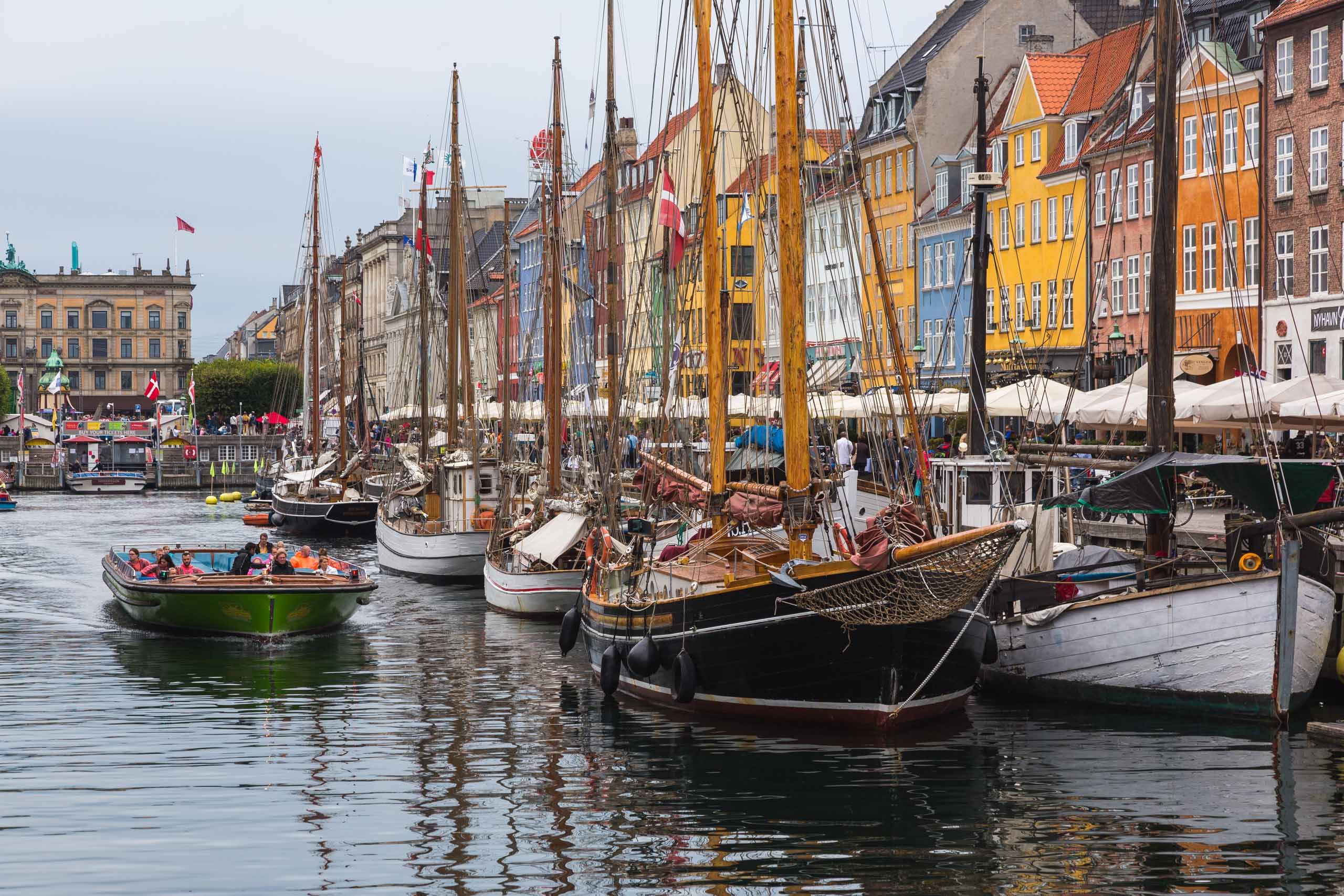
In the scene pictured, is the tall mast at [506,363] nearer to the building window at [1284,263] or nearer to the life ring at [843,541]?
the life ring at [843,541]

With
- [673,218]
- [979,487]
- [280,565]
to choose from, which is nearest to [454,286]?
[280,565]

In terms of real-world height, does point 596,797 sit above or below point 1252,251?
below

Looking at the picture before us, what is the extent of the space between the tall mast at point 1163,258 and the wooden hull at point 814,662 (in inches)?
181

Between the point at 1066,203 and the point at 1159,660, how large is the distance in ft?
162

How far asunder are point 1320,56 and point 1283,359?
9337 millimetres

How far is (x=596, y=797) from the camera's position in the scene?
73.8ft

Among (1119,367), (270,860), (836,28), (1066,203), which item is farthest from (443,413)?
(270,860)

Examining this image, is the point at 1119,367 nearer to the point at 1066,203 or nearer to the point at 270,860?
the point at 1066,203

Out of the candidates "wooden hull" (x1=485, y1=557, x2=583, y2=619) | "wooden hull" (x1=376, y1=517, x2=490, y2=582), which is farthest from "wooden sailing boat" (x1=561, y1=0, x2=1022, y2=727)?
"wooden hull" (x1=376, y1=517, x2=490, y2=582)

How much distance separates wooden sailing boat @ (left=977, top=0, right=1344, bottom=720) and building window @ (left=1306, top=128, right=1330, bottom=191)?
28905 mm

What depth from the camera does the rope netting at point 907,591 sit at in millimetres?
24422

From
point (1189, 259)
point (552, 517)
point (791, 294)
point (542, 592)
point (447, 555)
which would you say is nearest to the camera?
point (791, 294)

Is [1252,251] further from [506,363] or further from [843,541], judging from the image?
[843,541]

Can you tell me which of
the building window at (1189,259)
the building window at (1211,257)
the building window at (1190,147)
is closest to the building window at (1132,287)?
the building window at (1189,259)
